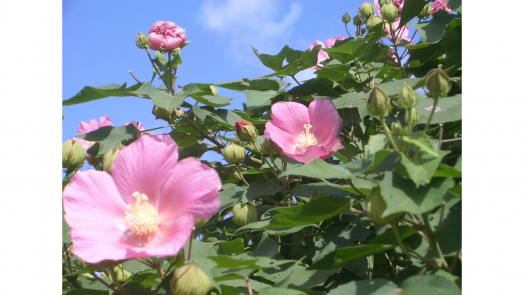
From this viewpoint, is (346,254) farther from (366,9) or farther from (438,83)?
(366,9)

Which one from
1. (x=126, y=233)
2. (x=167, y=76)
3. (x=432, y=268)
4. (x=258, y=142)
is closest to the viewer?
(x=432, y=268)

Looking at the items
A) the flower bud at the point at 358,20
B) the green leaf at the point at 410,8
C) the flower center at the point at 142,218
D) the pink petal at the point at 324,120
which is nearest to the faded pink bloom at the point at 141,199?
the flower center at the point at 142,218

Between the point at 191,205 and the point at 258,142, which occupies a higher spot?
the point at 258,142

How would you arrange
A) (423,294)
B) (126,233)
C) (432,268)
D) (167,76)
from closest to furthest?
(423,294), (432,268), (126,233), (167,76)

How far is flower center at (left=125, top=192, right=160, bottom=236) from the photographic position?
118 centimetres

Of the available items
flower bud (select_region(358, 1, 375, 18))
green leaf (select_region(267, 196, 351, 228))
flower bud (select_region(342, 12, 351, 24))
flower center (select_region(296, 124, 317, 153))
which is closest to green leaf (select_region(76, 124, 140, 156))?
flower center (select_region(296, 124, 317, 153))

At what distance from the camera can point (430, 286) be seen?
0.95 m

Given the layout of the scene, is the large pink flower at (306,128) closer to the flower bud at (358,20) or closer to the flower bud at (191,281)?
the flower bud at (191,281)

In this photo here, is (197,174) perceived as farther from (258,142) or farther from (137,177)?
(258,142)

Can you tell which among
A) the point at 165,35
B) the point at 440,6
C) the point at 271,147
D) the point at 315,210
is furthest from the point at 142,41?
the point at 440,6

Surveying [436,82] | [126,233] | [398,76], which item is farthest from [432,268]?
[398,76]

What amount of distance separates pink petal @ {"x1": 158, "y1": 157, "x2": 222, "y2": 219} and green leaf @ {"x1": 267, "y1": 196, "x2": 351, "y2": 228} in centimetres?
20

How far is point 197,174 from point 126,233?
284 millimetres

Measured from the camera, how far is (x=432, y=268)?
1.07 meters
